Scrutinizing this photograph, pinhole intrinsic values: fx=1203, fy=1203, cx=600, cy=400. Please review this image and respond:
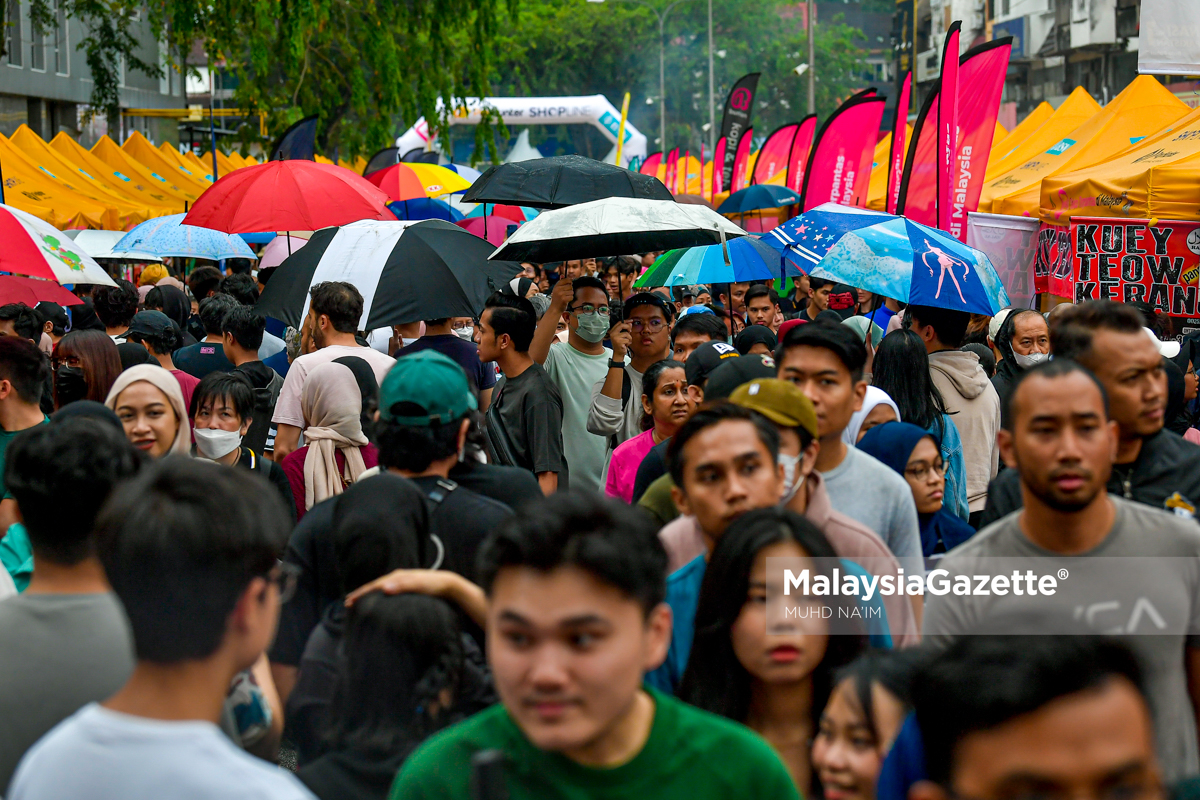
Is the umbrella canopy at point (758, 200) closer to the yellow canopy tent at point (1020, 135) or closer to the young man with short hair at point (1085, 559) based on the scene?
the yellow canopy tent at point (1020, 135)

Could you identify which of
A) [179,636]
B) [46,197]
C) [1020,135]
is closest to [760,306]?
[179,636]

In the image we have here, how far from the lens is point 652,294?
6.44 meters

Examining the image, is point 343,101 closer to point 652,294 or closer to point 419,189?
point 419,189

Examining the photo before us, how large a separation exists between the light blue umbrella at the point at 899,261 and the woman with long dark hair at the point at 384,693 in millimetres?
3668

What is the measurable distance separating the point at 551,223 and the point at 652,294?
66cm

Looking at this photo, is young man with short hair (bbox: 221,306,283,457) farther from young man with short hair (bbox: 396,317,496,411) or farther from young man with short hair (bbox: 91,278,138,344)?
young man with short hair (bbox: 91,278,138,344)

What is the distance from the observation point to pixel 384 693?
7.84 ft

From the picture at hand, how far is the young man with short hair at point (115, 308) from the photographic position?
7.66 metres

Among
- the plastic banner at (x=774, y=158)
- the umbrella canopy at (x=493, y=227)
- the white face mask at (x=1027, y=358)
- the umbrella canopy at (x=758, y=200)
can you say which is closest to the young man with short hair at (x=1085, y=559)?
the white face mask at (x=1027, y=358)

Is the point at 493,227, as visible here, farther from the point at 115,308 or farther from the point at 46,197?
the point at 115,308

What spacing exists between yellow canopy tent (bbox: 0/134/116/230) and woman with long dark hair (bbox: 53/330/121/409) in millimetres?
10441

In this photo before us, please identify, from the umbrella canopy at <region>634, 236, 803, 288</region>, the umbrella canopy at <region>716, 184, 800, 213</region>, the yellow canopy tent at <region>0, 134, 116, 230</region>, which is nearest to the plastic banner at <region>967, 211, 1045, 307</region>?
the umbrella canopy at <region>634, 236, 803, 288</region>

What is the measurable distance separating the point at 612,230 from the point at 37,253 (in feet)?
9.94

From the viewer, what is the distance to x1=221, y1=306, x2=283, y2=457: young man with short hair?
21.2ft
